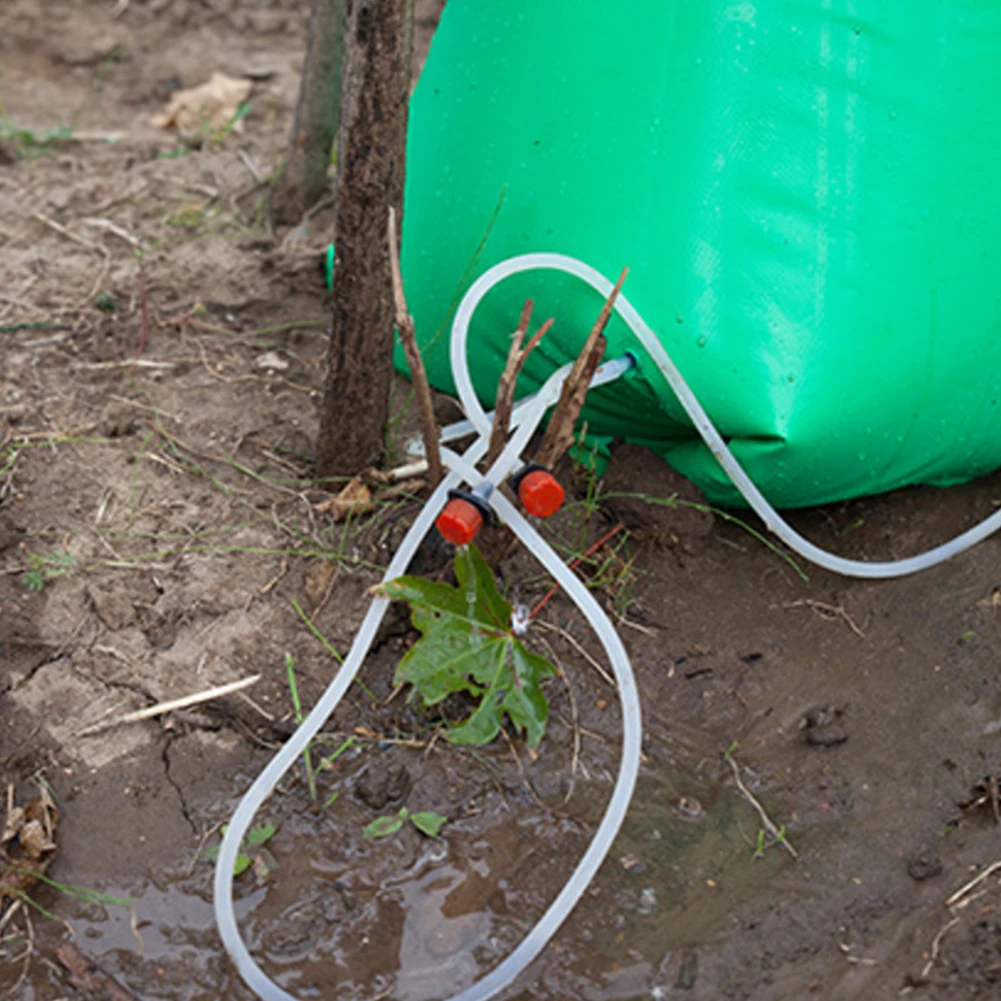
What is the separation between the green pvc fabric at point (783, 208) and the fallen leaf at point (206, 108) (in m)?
1.45

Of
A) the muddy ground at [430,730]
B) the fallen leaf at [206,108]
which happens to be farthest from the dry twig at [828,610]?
the fallen leaf at [206,108]

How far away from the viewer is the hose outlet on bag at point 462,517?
166 centimetres

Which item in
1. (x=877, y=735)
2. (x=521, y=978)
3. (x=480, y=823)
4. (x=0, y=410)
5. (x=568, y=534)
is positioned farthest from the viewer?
(x=0, y=410)

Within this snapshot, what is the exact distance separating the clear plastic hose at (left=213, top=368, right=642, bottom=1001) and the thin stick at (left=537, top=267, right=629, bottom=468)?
0.04m

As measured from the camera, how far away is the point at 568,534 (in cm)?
204

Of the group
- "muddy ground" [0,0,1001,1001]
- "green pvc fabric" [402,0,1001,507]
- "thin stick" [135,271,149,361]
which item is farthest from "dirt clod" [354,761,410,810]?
"thin stick" [135,271,149,361]

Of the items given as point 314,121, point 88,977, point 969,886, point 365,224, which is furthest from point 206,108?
point 969,886

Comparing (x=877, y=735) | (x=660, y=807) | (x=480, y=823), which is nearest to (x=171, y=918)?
(x=480, y=823)

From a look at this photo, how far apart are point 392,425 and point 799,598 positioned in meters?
0.71

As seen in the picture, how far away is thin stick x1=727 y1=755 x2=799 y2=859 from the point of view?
1717mm

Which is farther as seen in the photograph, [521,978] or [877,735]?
[877,735]

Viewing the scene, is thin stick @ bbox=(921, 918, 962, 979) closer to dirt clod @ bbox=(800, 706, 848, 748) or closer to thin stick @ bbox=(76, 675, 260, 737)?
dirt clod @ bbox=(800, 706, 848, 748)

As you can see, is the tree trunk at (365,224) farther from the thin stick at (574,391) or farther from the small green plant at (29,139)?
the small green plant at (29,139)

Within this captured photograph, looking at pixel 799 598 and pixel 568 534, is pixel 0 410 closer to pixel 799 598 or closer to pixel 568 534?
pixel 568 534
